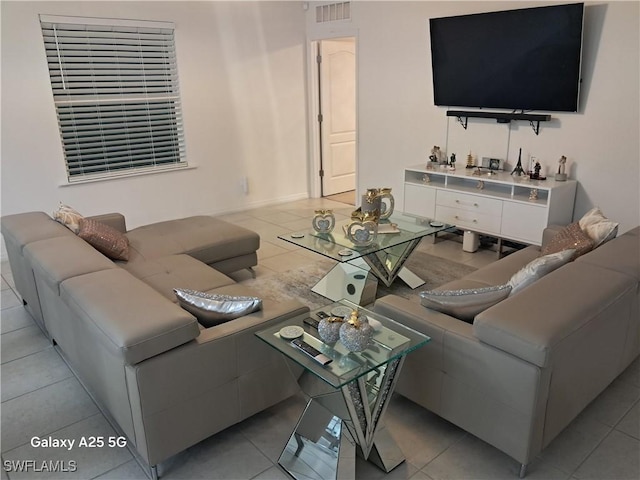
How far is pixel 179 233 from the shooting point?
3881 millimetres

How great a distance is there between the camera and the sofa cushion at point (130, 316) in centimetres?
186

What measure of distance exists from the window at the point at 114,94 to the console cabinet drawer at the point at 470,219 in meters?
2.91

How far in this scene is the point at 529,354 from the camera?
72.0 inches

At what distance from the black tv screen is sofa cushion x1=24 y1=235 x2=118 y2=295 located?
3540mm

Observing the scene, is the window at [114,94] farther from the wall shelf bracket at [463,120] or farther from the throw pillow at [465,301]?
the throw pillow at [465,301]

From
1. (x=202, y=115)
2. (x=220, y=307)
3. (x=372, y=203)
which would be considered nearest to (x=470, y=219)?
(x=372, y=203)

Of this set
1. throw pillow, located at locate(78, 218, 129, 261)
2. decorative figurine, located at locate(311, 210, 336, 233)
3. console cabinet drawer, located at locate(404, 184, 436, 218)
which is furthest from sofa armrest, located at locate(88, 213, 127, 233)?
console cabinet drawer, located at locate(404, 184, 436, 218)

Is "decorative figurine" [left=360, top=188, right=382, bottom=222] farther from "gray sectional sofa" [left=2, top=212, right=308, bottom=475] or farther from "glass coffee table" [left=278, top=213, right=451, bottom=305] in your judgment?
"gray sectional sofa" [left=2, top=212, right=308, bottom=475]

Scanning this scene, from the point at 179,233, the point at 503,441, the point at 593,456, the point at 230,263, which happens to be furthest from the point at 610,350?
the point at 179,233

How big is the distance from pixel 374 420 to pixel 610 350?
1169mm

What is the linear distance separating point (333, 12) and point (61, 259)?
14.8ft

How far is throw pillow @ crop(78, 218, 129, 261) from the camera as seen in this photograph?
129 inches

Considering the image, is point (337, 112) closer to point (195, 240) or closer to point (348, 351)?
point (195, 240)

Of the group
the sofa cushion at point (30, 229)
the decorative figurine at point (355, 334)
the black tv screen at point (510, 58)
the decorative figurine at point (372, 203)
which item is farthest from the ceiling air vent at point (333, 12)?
the decorative figurine at point (355, 334)
